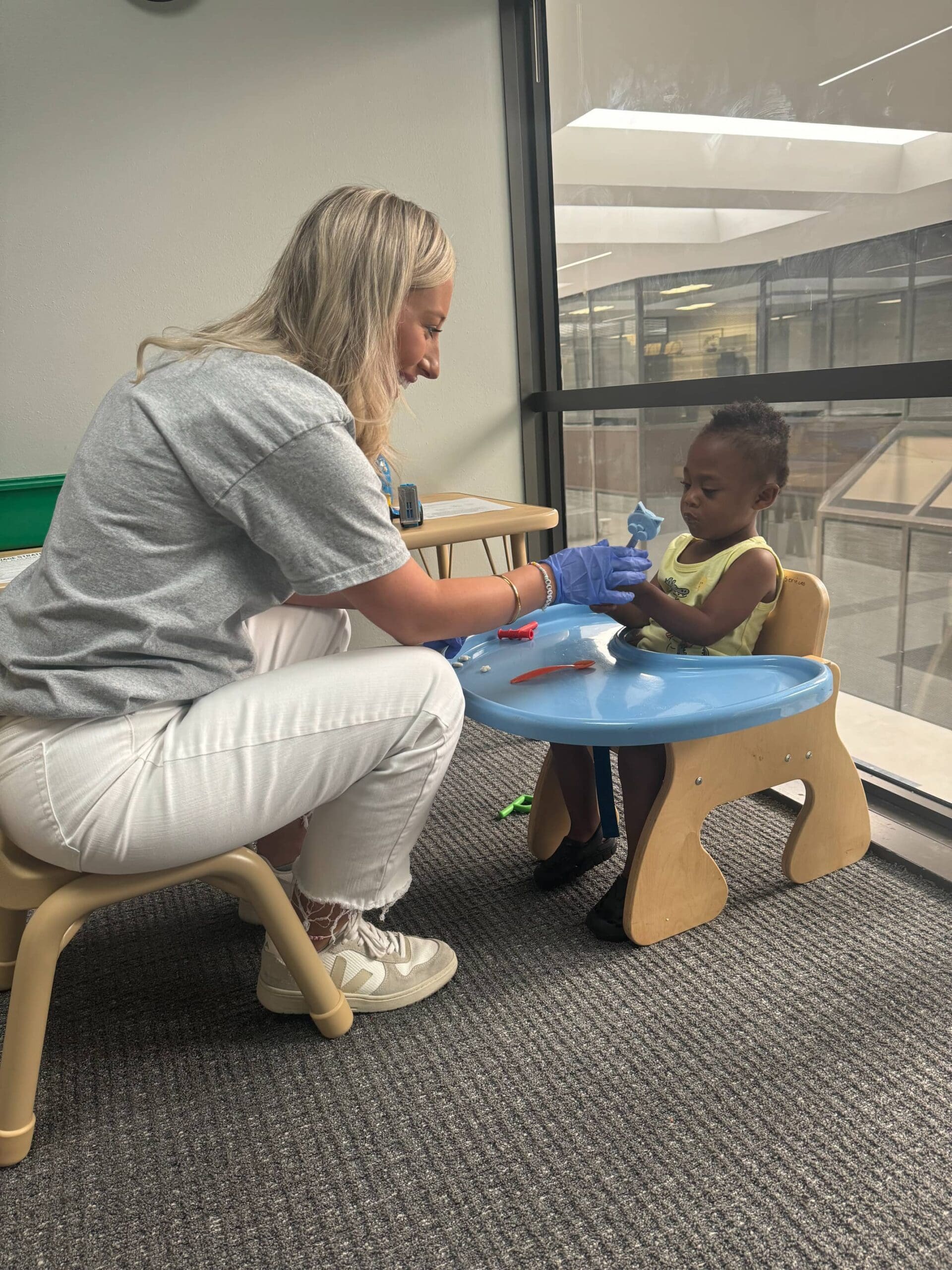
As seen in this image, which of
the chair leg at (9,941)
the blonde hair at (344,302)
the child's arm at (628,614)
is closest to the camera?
the blonde hair at (344,302)

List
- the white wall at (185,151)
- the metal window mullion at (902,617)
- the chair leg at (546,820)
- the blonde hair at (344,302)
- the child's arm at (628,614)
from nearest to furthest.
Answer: the blonde hair at (344,302) < the child's arm at (628,614) < the chair leg at (546,820) < the metal window mullion at (902,617) < the white wall at (185,151)

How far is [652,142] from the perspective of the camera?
2.02 m

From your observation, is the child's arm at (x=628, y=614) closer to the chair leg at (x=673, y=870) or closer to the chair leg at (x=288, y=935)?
the chair leg at (x=673, y=870)

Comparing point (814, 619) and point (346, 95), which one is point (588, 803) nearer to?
point (814, 619)

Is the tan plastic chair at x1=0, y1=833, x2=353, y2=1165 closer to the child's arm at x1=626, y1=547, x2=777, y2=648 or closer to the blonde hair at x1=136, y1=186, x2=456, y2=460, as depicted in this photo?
the blonde hair at x1=136, y1=186, x2=456, y2=460

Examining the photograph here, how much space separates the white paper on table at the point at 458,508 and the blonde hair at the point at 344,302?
2.94 ft

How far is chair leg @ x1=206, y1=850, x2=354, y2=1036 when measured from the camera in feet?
3.33

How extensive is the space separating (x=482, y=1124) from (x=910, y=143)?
59.3 inches

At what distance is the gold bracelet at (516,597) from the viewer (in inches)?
46.7

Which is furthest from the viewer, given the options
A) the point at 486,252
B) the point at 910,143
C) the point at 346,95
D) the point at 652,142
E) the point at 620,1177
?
the point at 486,252

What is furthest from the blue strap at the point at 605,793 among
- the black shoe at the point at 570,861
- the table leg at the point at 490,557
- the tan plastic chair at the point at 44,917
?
the table leg at the point at 490,557

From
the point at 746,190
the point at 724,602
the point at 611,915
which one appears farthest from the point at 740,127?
the point at 611,915

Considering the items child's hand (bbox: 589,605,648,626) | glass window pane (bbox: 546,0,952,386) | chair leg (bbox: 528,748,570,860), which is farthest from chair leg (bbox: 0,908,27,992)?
glass window pane (bbox: 546,0,952,386)

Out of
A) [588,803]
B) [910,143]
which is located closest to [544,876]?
[588,803]
